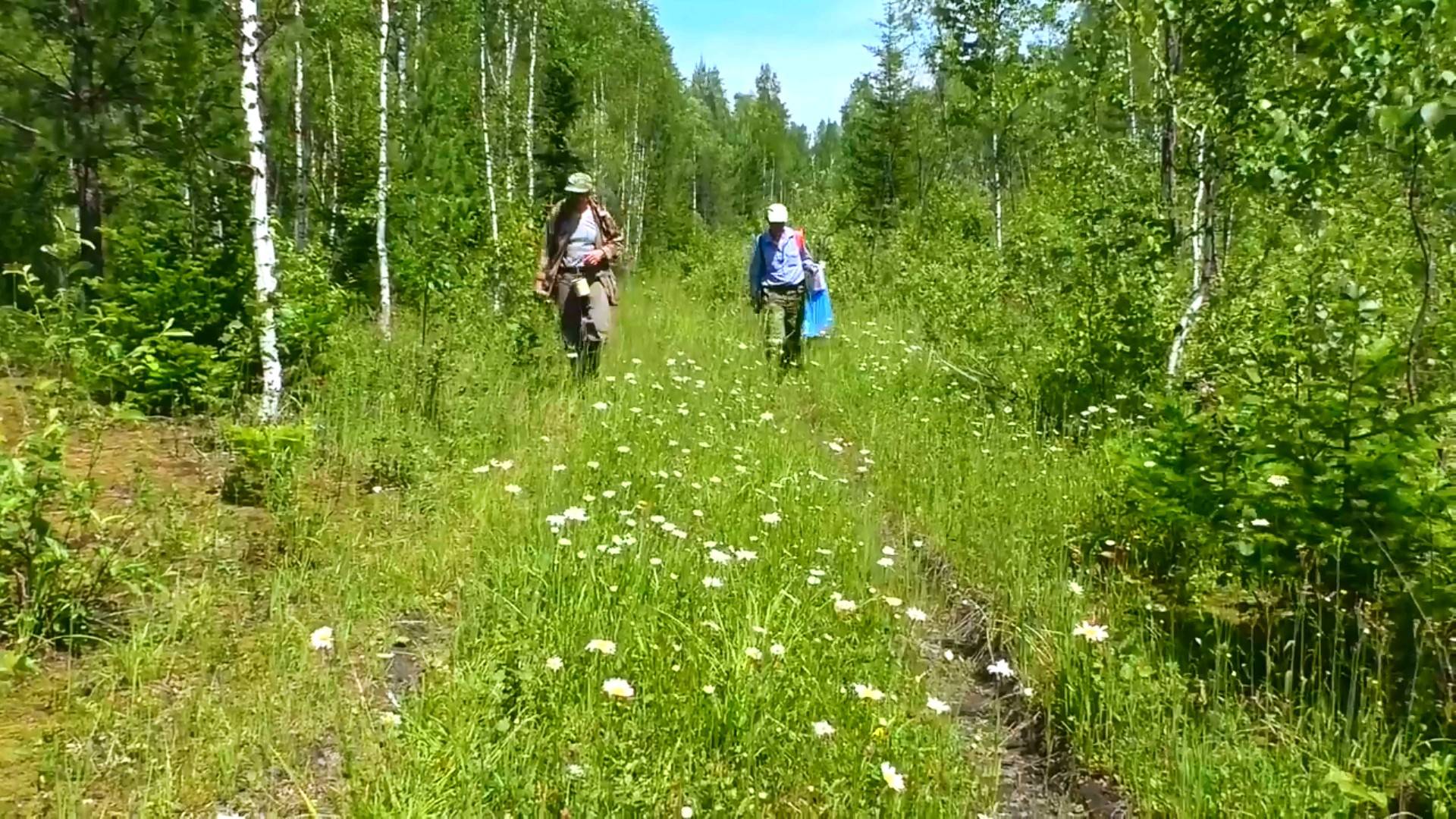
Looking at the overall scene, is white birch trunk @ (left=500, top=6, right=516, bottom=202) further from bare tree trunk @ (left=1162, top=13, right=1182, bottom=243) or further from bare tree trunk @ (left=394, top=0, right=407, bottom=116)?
bare tree trunk @ (left=1162, top=13, right=1182, bottom=243)

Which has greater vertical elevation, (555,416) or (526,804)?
(555,416)

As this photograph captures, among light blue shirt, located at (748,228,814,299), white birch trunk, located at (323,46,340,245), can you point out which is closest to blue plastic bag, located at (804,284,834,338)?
light blue shirt, located at (748,228,814,299)

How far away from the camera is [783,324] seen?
1015cm

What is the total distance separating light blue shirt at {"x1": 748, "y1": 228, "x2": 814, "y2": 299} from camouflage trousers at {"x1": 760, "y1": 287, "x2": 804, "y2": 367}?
105 mm

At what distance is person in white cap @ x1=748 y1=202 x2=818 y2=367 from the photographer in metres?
10.1

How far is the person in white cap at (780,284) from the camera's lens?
1006 cm

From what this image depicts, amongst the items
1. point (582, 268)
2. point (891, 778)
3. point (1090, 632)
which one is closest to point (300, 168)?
point (582, 268)

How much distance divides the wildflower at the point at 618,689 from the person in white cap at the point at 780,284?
23.3 feet

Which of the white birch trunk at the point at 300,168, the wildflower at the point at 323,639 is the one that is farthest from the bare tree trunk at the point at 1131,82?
the white birch trunk at the point at 300,168

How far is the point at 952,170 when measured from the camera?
35406 millimetres

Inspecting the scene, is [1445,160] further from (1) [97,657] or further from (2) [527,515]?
(1) [97,657]

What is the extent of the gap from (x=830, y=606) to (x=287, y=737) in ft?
6.94

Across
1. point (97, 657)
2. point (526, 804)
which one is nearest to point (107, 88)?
point (97, 657)

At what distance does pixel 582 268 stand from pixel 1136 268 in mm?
4597
